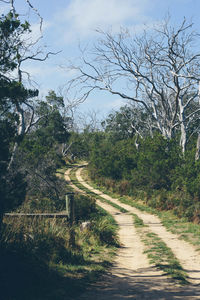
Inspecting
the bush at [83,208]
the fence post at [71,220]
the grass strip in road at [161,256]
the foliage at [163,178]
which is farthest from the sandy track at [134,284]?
the foliage at [163,178]

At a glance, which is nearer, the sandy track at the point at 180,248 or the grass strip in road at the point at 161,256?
the grass strip in road at the point at 161,256

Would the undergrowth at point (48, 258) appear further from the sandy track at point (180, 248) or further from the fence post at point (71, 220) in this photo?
the sandy track at point (180, 248)

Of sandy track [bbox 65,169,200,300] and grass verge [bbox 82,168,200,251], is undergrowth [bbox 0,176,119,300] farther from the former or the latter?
grass verge [bbox 82,168,200,251]

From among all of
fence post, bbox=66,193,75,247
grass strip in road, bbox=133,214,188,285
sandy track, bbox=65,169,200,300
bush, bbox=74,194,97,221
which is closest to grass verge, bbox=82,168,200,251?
grass strip in road, bbox=133,214,188,285

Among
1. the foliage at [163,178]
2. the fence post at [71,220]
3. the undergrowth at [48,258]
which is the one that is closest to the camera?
the undergrowth at [48,258]

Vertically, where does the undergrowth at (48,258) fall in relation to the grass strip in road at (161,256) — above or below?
above

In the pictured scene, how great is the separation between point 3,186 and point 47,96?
1967 inches

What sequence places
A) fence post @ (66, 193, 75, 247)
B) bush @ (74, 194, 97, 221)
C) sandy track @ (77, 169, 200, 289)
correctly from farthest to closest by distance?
bush @ (74, 194, 97, 221), fence post @ (66, 193, 75, 247), sandy track @ (77, 169, 200, 289)

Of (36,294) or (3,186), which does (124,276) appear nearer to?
(36,294)

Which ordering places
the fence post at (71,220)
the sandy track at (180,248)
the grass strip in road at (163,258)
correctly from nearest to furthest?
1. the grass strip in road at (163,258)
2. the sandy track at (180,248)
3. the fence post at (71,220)

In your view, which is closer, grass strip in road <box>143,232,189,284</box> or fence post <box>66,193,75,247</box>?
grass strip in road <box>143,232,189,284</box>

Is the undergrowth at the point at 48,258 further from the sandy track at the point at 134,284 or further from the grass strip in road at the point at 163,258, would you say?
the grass strip in road at the point at 163,258

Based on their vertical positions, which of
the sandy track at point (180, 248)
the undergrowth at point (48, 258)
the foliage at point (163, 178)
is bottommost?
the sandy track at point (180, 248)

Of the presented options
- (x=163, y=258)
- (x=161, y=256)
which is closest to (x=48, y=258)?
(x=163, y=258)
